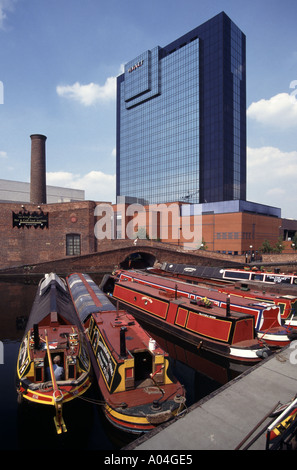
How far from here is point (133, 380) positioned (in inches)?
350

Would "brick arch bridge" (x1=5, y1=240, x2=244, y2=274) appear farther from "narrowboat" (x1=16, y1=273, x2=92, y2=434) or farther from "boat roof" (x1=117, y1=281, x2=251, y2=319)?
"narrowboat" (x1=16, y1=273, x2=92, y2=434)

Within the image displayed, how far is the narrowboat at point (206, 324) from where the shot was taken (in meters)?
12.7

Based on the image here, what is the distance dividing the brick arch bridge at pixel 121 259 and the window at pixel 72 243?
3.62 meters

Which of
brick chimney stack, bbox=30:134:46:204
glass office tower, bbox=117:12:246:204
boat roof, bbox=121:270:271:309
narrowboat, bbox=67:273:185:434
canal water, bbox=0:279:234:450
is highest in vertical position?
glass office tower, bbox=117:12:246:204

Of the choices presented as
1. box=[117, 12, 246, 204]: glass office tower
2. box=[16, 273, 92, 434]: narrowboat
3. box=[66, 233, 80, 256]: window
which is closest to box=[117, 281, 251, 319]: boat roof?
box=[16, 273, 92, 434]: narrowboat

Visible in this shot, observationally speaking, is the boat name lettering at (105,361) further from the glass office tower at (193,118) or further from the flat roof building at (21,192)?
the flat roof building at (21,192)

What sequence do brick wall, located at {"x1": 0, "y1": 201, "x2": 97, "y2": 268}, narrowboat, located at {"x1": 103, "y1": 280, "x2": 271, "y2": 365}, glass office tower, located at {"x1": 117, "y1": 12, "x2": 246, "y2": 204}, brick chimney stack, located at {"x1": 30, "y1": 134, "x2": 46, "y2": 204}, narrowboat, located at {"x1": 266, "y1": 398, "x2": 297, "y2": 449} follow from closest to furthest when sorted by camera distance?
narrowboat, located at {"x1": 266, "y1": 398, "x2": 297, "y2": 449} → narrowboat, located at {"x1": 103, "y1": 280, "x2": 271, "y2": 365} → brick wall, located at {"x1": 0, "y1": 201, "x2": 97, "y2": 268} → brick chimney stack, located at {"x1": 30, "y1": 134, "x2": 46, "y2": 204} → glass office tower, located at {"x1": 117, "y1": 12, "x2": 246, "y2": 204}

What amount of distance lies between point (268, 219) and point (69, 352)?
206 ft

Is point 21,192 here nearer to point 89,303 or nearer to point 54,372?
point 89,303

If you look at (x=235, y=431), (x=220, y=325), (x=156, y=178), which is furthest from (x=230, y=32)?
(x=235, y=431)

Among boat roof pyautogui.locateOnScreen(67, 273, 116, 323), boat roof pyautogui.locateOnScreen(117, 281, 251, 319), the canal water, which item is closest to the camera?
the canal water

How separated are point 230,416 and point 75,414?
5.40m

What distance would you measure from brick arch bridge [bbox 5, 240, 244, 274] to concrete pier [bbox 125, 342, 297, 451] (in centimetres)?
3240

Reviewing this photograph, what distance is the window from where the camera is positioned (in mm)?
43688
